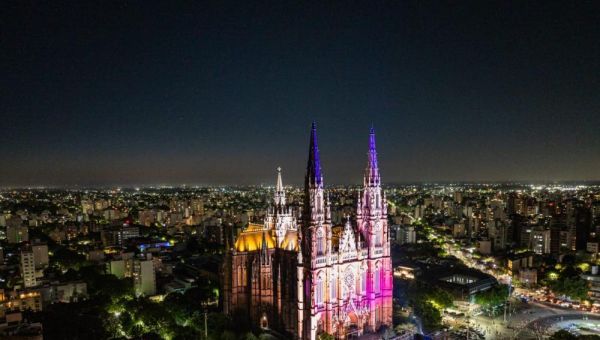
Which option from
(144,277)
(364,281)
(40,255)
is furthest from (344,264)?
(40,255)

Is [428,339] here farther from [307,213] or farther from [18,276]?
[18,276]

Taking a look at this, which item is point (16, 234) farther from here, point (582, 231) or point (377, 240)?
point (582, 231)

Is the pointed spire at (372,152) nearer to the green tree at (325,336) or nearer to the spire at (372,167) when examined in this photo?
the spire at (372,167)

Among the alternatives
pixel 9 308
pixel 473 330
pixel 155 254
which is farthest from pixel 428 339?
pixel 155 254

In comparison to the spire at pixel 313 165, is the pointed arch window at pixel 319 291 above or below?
below

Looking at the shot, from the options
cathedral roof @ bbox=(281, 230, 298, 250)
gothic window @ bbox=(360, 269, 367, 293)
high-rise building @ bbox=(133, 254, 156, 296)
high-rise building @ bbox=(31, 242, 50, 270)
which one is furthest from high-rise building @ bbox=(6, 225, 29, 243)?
gothic window @ bbox=(360, 269, 367, 293)

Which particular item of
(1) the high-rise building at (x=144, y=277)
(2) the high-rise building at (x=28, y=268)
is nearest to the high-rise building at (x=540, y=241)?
(1) the high-rise building at (x=144, y=277)
